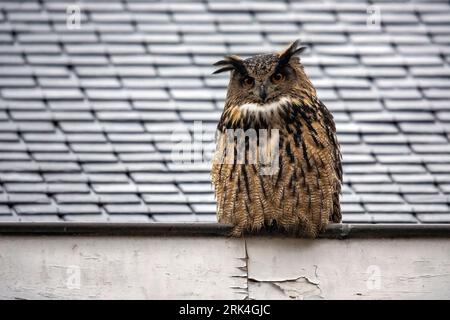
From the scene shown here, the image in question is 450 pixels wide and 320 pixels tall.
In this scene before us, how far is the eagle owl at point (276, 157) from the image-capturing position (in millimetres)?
6734

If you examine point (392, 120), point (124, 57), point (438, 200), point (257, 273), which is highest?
point (124, 57)

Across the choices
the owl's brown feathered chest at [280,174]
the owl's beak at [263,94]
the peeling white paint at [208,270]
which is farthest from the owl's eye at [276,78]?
the peeling white paint at [208,270]

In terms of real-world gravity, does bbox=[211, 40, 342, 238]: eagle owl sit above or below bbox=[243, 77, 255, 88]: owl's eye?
below

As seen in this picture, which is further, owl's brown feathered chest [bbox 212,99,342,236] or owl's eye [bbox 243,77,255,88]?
owl's eye [bbox 243,77,255,88]

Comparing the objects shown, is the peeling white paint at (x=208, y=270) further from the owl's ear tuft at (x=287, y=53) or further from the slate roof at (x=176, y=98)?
the slate roof at (x=176, y=98)

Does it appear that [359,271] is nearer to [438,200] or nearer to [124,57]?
[438,200]

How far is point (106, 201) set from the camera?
25.7 ft

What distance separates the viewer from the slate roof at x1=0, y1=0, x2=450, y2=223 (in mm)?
7953

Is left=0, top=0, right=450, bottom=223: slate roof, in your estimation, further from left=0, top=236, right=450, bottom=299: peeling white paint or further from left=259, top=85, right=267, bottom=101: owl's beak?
left=0, top=236, right=450, bottom=299: peeling white paint

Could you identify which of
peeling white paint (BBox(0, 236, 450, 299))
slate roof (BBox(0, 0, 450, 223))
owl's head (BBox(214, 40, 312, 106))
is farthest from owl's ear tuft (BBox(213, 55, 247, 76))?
peeling white paint (BBox(0, 236, 450, 299))

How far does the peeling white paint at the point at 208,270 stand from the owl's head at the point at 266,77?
1.19 meters

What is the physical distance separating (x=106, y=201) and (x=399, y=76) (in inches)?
101

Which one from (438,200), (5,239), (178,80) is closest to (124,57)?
(178,80)

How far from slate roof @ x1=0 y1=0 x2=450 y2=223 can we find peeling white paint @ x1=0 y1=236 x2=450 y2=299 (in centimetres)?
146
